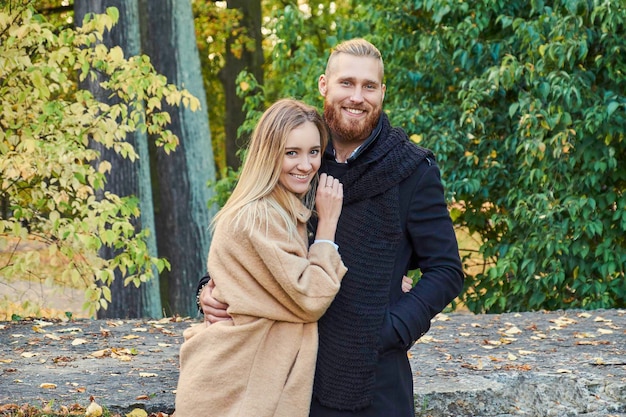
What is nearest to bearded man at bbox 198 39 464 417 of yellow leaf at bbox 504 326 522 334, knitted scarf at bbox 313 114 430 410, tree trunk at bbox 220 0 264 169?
knitted scarf at bbox 313 114 430 410

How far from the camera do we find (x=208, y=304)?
10.2 ft

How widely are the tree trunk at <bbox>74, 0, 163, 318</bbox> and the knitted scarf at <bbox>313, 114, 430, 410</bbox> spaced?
7.23 m

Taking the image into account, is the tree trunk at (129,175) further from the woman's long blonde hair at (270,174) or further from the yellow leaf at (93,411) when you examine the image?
the woman's long blonde hair at (270,174)

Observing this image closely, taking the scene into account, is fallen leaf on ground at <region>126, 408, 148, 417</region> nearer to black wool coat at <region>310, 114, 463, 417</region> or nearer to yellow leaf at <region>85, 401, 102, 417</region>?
yellow leaf at <region>85, 401, 102, 417</region>

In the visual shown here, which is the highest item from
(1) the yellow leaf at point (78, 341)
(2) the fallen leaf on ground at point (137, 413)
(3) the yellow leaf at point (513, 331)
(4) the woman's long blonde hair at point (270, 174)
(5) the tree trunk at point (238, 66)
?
(5) the tree trunk at point (238, 66)

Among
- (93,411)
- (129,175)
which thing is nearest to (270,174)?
(93,411)

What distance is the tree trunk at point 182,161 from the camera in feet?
37.4

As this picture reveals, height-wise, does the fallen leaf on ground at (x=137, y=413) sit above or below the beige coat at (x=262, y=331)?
below

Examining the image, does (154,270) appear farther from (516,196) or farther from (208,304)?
(208,304)

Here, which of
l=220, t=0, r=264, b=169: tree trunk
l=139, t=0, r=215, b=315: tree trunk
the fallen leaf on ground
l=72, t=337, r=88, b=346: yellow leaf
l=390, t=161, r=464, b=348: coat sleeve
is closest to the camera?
l=390, t=161, r=464, b=348: coat sleeve

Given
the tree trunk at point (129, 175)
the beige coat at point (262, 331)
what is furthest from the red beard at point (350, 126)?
the tree trunk at point (129, 175)

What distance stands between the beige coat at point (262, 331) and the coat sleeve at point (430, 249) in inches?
13.3

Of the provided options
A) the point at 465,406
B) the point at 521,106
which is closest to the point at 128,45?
the point at 521,106

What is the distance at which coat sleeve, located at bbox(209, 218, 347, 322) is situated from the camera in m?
2.88
